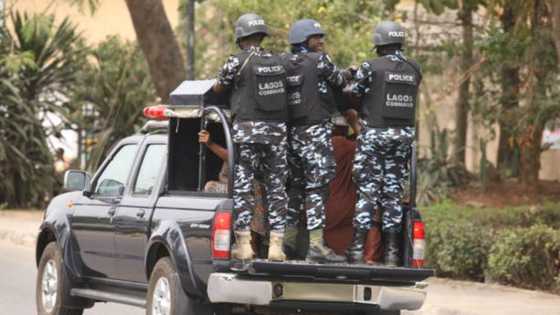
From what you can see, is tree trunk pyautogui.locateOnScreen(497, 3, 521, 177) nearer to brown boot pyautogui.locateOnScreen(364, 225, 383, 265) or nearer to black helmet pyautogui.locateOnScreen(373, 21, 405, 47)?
black helmet pyautogui.locateOnScreen(373, 21, 405, 47)

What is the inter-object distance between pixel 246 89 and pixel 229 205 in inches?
35.4

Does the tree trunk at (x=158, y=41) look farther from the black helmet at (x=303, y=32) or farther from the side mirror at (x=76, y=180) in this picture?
the black helmet at (x=303, y=32)

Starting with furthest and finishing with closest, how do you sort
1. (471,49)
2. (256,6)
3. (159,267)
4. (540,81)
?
(471,49) < (256,6) < (540,81) < (159,267)

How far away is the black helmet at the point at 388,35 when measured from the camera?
Result: 33.9ft

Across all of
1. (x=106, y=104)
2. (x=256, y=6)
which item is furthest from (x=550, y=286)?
(x=106, y=104)

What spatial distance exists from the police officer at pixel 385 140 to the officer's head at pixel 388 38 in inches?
5.1

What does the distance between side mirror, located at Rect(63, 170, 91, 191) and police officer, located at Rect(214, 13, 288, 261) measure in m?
2.30

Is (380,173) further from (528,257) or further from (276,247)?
(528,257)

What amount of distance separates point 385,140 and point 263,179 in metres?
0.94

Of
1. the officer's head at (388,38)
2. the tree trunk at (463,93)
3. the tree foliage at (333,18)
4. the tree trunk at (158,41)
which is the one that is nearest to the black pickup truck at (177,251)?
the officer's head at (388,38)

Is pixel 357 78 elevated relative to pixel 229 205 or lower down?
elevated

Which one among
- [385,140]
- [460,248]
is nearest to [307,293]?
[385,140]

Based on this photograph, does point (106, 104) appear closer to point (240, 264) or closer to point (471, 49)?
point (471, 49)

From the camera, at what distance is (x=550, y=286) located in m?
15.4
